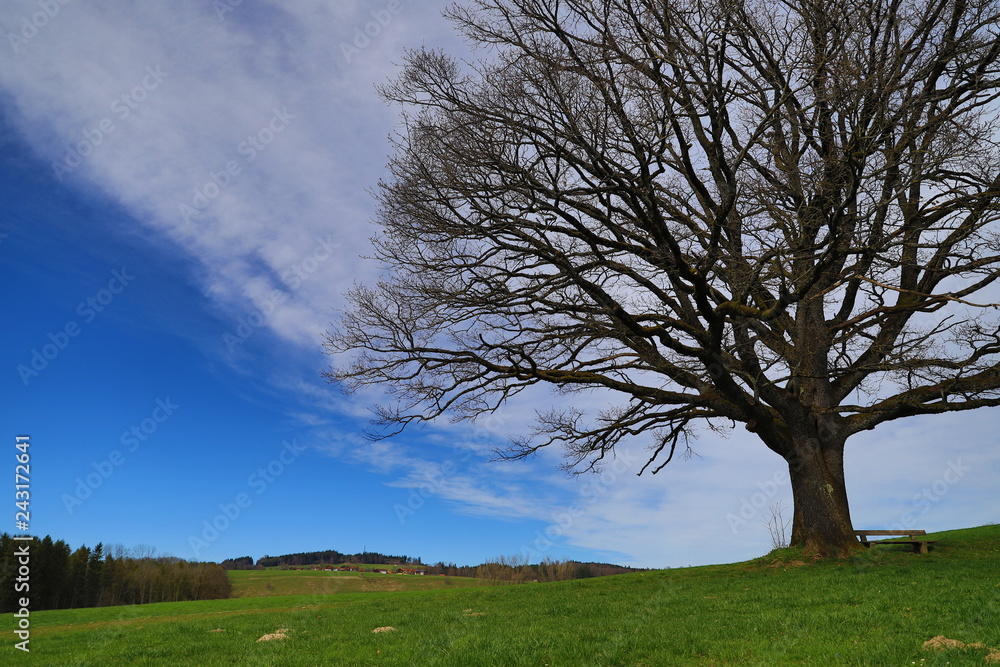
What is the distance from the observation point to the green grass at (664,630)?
6.44 m

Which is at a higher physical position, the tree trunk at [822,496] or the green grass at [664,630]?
the tree trunk at [822,496]

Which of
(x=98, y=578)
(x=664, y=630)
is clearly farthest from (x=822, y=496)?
(x=98, y=578)

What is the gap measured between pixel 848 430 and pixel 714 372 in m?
6.01

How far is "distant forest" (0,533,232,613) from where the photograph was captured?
151ft

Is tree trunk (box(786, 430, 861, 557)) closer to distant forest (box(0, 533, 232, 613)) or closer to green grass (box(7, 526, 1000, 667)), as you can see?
green grass (box(7, 526, 1000, 667))

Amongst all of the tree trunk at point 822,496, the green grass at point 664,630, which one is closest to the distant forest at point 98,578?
the green grass at point 664,630

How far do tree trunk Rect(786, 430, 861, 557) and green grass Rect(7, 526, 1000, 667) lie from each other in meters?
1.33

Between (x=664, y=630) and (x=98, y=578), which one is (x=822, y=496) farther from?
(x=98, y=578)

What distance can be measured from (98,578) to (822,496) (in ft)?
207

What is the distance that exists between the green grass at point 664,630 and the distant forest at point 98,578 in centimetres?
4099

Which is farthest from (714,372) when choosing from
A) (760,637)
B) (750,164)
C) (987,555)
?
(987,555)

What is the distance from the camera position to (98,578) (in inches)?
2153

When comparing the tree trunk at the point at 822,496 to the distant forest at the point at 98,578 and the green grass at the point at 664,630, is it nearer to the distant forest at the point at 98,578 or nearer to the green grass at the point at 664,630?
the green grass at the point at 664,630

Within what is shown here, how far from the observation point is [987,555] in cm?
1677
